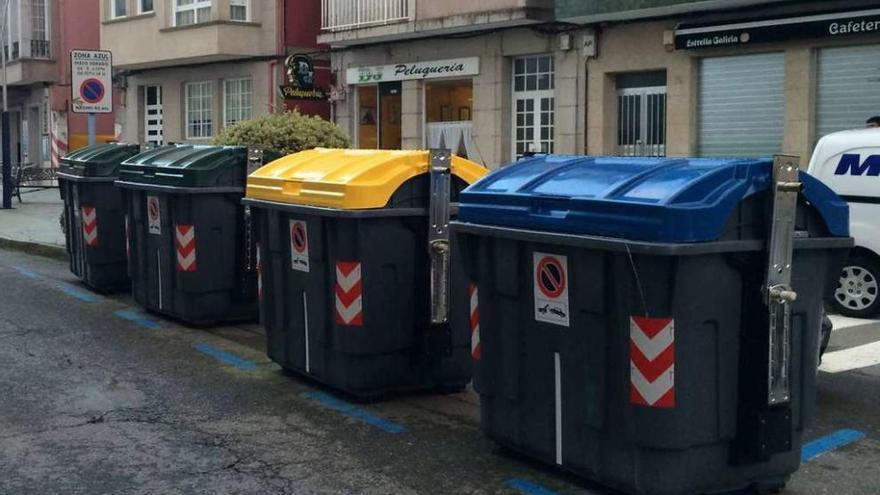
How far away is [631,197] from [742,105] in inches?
504

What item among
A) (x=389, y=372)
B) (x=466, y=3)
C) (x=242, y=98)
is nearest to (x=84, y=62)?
(x=466, y=3)

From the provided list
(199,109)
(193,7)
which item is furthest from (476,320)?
(199,109)

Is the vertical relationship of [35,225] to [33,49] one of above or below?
below

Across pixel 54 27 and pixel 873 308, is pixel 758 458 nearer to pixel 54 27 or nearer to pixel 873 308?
pixel 873 308

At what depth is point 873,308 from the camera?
1109 cm

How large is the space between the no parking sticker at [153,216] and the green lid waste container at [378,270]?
10.1 feet

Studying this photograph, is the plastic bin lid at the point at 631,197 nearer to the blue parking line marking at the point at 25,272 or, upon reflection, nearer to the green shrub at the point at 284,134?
the green shrub at the point at 284,134

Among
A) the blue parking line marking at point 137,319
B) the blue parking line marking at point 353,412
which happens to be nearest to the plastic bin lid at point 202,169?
the blue parking line marking at point 137,319

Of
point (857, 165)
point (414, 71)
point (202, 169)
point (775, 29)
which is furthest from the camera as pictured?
point (414, 71)

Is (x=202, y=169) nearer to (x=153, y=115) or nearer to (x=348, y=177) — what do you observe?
(x=348, y=177)

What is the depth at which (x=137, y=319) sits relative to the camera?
1053 centimetres

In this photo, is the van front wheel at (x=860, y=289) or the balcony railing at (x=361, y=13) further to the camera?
the balcony railing at (x=361, y=13)

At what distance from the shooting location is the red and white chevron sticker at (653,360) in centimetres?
488

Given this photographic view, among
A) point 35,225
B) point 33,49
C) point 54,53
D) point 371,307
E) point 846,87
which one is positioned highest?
point 33,49
